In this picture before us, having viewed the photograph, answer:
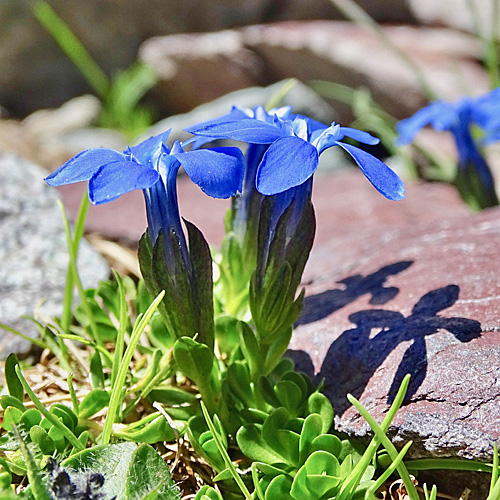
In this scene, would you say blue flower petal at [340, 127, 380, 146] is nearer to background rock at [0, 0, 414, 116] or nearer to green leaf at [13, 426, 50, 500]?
green leaf at [13, 426, 50, 500]

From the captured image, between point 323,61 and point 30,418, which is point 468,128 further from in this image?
point 30,418

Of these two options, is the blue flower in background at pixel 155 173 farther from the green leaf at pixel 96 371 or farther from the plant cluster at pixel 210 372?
the green leaf at pixel 96 371

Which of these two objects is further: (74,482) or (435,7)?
(435,7)

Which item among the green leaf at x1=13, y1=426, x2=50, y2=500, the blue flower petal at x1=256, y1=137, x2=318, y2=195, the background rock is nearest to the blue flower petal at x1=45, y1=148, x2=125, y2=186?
the blue flower petal at x1=256, y1=137, x2=318, y2=195

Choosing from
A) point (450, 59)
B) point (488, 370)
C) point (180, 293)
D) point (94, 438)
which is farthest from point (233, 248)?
point (450, 59)

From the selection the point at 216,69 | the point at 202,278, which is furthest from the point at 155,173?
the point at 216,69

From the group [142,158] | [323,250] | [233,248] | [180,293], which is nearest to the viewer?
[142,158]

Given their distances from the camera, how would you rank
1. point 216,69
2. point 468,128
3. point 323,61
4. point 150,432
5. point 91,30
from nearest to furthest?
point 150,432
point 468,128
point 323,61
point 216,69
point 91,30

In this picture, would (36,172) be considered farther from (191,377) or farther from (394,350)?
(394,350)
